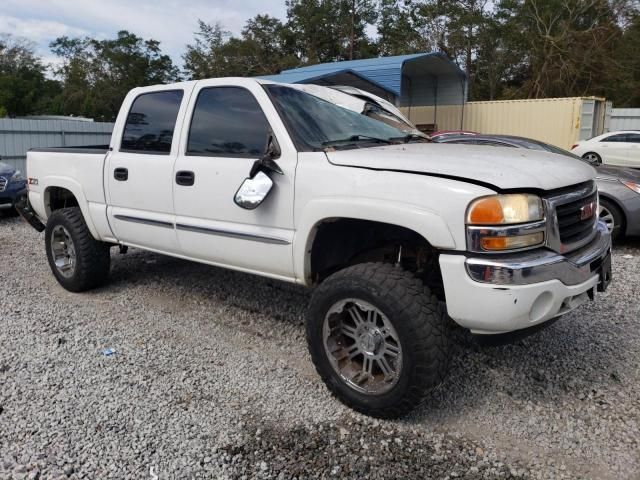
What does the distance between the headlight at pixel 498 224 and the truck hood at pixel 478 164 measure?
0.08m

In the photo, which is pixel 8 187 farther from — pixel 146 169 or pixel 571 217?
pixel 571 217

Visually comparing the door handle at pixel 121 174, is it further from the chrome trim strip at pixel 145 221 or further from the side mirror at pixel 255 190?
the side mirror at pixel 255 190

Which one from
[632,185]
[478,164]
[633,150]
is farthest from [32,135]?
[633,150]

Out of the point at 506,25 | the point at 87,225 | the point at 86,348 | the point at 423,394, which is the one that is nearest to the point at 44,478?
the point at 86,348

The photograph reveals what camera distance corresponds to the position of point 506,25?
32.0 m

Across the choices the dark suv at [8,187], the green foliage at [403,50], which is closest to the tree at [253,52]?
the green foliage at [403,50]

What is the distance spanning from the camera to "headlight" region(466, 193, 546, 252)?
2602 mm

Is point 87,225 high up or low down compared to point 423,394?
up

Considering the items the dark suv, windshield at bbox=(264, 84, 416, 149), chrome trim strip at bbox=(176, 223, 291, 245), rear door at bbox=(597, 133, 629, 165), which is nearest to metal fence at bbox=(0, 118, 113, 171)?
the dark suv

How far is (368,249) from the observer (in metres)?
3.54

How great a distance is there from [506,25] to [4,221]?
99.8 feet

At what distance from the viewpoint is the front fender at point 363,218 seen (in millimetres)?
2689

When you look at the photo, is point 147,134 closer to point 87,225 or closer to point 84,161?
point 84,161

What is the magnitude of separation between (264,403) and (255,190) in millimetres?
1292
